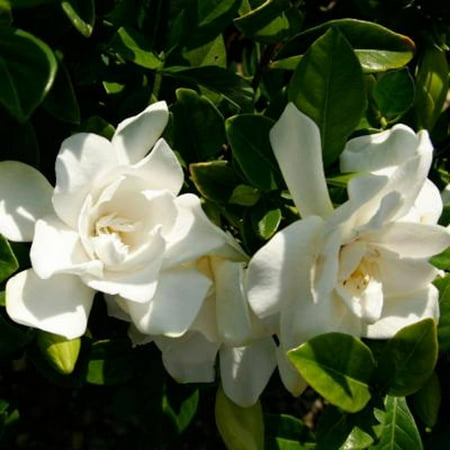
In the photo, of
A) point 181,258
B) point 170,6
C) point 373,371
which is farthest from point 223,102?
point 373,371

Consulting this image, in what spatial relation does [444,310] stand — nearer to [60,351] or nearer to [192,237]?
[192,237]

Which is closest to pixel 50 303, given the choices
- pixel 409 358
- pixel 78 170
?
pixel 78 170

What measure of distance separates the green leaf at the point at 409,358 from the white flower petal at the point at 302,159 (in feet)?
0.67

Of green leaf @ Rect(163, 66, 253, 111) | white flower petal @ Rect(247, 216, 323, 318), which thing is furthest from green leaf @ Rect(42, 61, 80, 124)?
white flower petal @ Rect(247, 216, 323, 318)

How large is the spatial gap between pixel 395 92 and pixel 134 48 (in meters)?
0.46

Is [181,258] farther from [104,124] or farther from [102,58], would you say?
[102,58]

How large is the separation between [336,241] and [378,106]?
1.55 ft

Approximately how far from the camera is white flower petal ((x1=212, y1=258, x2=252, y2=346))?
40.4 inches

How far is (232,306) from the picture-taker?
104cm

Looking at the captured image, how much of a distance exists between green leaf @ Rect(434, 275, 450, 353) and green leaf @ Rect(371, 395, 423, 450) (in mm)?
118

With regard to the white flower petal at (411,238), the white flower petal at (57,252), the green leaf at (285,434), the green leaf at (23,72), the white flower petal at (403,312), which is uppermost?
the green leaf at (23,72)

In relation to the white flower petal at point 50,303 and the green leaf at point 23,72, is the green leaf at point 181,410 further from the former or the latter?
the green leaf at point 23,72

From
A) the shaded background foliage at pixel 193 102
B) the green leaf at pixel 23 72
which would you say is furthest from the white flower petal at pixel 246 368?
the green leaf at pixel 23 72

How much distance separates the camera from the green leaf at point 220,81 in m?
1.27
